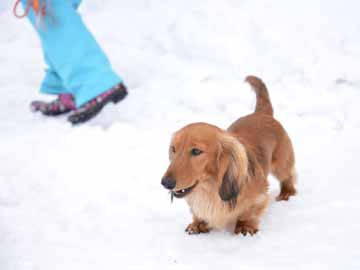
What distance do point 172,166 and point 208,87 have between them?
6.35 feet

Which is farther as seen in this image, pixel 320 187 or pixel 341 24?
pixel 341 24

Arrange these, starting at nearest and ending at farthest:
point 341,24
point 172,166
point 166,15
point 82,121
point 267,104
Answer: point 172,166 < point 267,104 < point 82,121 < point 341,24 < point 166,15

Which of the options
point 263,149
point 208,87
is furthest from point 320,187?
point 208,87

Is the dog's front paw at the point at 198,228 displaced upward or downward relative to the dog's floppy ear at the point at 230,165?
downward

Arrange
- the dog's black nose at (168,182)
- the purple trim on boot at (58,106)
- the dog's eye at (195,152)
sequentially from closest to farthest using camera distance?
the dog's black nose at (168,182) → the dog's eye at (195,152) → the purple trim on boot at (58,106)

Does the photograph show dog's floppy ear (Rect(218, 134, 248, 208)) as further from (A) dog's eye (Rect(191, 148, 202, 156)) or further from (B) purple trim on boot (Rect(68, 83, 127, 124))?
(B) purple trim on boot (Rect(68, 83, 127, 124))

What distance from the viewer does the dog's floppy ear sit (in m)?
2.25

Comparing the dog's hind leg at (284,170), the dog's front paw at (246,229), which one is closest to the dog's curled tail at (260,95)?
the dog's hind leg at (284,170)

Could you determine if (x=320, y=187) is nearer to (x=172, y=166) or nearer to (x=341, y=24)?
(x=172, y=166)

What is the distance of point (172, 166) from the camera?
2.16m

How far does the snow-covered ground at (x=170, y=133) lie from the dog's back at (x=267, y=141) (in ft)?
0.56

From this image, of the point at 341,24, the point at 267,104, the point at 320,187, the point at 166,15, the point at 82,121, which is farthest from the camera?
the point at 166,15

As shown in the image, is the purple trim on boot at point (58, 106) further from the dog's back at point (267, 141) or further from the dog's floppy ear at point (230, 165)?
the dog's floppy ear at point (230, 165)

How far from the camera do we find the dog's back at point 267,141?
263 cm
